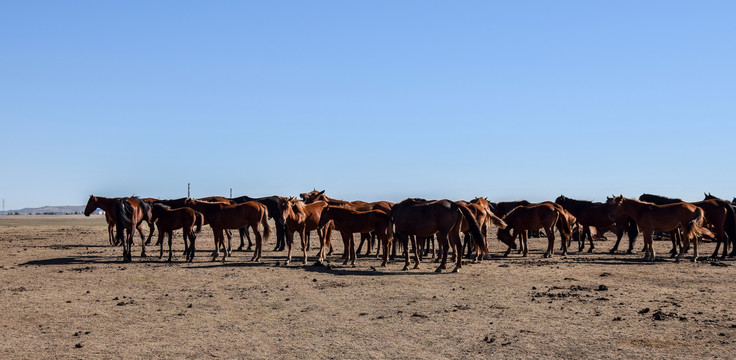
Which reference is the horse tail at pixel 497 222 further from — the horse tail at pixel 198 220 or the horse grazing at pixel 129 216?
the horse grazing at pixel 129 216

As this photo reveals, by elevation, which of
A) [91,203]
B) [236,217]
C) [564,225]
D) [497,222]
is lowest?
[564,225]

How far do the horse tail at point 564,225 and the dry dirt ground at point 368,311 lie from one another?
10.2ft

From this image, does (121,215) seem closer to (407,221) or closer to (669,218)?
(407,221)

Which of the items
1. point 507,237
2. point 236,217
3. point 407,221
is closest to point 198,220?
point 236,217

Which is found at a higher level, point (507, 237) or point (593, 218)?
point (593, 218)

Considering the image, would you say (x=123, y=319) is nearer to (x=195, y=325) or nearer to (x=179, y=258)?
(x=195, y=325)

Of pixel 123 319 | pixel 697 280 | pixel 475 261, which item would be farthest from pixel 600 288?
pixel 123 319

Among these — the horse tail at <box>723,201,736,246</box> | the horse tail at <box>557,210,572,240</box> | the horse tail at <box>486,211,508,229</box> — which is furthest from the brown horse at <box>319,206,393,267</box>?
the horse tail at <box>723,201,736,246</box>

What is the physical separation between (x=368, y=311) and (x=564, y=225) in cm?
1259

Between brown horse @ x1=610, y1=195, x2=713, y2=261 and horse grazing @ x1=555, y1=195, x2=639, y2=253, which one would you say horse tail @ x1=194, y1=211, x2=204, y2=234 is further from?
horse grazing @ x1=555, y1=195, x2=639, y2=253

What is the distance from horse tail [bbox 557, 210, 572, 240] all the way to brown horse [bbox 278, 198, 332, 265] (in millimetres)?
7817

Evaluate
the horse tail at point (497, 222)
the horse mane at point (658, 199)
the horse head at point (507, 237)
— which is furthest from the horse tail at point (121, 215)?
the horse mane at point (658, 199)

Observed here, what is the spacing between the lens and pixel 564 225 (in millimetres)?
22078

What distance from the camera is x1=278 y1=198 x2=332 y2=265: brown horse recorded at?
19.2 metres
